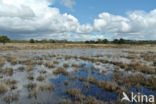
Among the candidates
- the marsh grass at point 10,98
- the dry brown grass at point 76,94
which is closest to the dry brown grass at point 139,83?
the dry brown grass at point 76,94

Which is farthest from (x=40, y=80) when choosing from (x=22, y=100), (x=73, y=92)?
(x=73, y=92)

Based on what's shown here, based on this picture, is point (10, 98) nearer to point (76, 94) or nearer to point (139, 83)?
point (76, 94)

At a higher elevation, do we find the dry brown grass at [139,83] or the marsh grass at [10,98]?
the marsh grass at [10,98]

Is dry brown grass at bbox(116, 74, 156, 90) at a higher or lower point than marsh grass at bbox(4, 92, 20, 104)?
lower

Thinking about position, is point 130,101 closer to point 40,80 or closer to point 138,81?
point 138,81

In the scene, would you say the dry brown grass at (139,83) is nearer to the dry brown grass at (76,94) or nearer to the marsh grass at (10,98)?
the dry brown grass at (76,94)

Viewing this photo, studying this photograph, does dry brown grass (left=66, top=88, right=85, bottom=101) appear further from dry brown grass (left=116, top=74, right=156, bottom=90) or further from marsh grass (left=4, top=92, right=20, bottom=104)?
dry brown grass (left=116, top=74, right=156, bottom=90)

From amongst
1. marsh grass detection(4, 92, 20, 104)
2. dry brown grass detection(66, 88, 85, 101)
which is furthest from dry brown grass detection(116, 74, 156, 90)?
marsh grass detection(4, 92, 20, 104)

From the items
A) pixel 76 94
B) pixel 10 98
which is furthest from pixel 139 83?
Answer: pixel 10 98

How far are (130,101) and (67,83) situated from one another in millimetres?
4752

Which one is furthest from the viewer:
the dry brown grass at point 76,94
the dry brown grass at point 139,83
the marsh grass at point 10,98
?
the dry brown grass at point 139,83

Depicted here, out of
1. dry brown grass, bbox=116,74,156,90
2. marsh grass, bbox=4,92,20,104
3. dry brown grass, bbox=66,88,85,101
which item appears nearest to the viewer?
marsh grass, bbox=4,92,20,104

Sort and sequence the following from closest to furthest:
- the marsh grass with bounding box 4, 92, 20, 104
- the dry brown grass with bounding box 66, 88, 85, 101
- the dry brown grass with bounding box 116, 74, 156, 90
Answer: the marsh grass with bounding box 4, 92, 20, 104 → the dry brown grass with bounding box 66, 88, 85, 101 → the dry brown grass with bounding box 116, 74, 156, 90

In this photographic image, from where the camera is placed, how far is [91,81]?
30.9 ft
